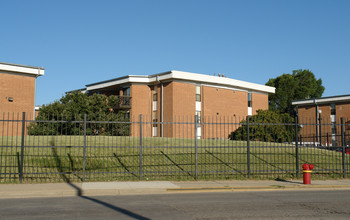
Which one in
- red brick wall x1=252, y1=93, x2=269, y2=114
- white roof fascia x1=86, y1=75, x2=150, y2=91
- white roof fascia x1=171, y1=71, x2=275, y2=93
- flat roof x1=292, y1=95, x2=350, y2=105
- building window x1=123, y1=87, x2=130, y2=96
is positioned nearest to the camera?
white roof fascia x1=171, y1=71, x2=275, y2=93

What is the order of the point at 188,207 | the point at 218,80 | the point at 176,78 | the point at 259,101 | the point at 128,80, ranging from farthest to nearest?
the point at 259,101
the point at 218,80
the point at 128,80
the point at 176,78
the point at 188,207

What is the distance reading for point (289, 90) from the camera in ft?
216

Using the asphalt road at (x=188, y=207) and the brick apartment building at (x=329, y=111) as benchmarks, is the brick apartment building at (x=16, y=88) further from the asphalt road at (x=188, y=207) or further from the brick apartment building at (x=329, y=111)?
the brick apartment building at (x=329, y=111)

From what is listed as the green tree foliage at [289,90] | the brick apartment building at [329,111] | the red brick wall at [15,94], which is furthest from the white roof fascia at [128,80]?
the green tree foliage at [289,90]

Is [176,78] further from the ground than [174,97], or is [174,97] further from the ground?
[176,78]

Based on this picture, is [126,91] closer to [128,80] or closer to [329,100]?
[128,80]

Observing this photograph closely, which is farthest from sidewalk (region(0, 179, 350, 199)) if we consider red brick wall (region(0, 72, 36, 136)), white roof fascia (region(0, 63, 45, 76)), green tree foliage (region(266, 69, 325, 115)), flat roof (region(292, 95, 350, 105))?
green tree foliage (region(266, 69, 325, 115))

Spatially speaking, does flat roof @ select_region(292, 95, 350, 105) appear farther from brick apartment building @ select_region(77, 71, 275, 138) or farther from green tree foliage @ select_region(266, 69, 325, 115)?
brick apartment building @ select_region(77, 71, 275, 138)

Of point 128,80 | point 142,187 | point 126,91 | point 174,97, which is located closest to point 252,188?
point 142,187

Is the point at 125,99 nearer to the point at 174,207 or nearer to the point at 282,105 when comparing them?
the point at 174,207

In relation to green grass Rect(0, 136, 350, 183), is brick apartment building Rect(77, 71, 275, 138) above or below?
above

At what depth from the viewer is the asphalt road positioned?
7.36 m

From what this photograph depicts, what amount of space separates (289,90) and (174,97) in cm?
3795

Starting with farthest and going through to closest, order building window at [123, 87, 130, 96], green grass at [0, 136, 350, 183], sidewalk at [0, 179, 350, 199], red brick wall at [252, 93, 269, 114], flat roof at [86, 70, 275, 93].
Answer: red brick wall at [252, 93, 269, 114], building window at [123, 87, 130, 96], flat roof at [86, 70, 275, 93], green grass at [0, 136, 350, 183], sidewalk at [0, 179, 350, 199]
